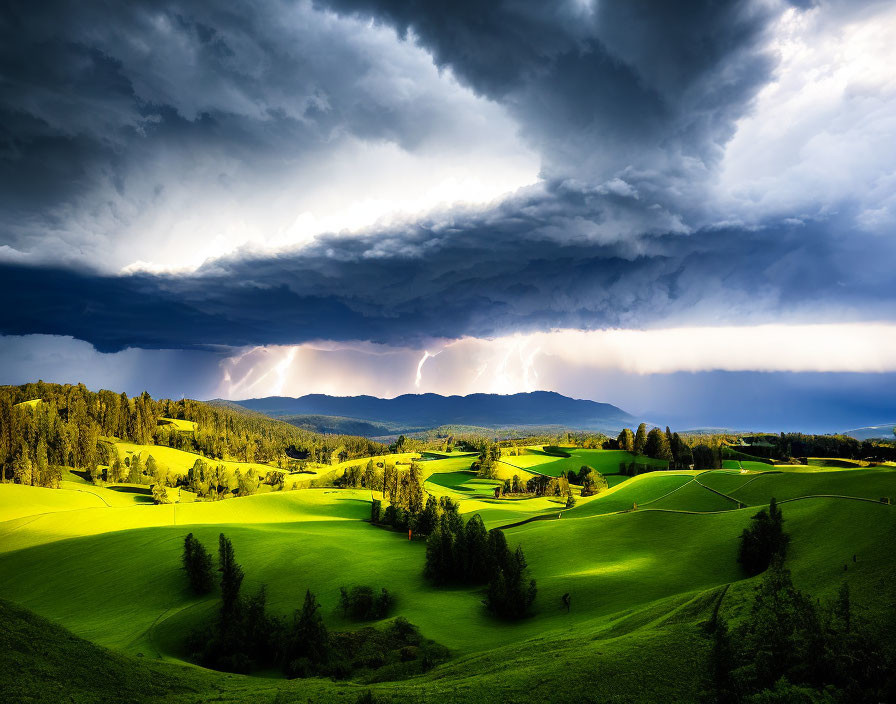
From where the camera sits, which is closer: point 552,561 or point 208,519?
point 552,561

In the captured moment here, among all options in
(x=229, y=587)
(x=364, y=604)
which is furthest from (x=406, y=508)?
(x=229, y=587)

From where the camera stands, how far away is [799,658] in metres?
24.6

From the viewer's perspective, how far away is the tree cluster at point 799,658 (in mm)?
22109

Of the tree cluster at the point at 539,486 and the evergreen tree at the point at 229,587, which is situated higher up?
the evergreen tree at the point at 229,587

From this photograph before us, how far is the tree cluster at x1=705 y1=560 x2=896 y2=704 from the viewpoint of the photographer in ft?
72.5

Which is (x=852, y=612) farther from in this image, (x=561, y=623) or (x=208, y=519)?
(x=208, y=519)

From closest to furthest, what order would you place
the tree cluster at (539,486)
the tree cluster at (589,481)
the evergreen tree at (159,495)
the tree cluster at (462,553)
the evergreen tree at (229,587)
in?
the evergreen tree at (229,587), the tree cluster at (462,553), the evergreen tree at (159,495), the tree cluster at (589,481), the tree cluster at (539,486)

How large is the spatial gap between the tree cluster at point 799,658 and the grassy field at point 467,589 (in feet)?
6.73

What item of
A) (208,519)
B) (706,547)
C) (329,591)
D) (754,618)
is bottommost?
(208,519)

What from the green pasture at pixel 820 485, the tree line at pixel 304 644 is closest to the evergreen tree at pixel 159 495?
the tree line at pixel 304 644

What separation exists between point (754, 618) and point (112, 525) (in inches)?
5571

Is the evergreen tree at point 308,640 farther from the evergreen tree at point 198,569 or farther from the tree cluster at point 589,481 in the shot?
the tree cluster at point 589,481

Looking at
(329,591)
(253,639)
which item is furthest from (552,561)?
(253,639)

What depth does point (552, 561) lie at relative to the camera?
245ft
